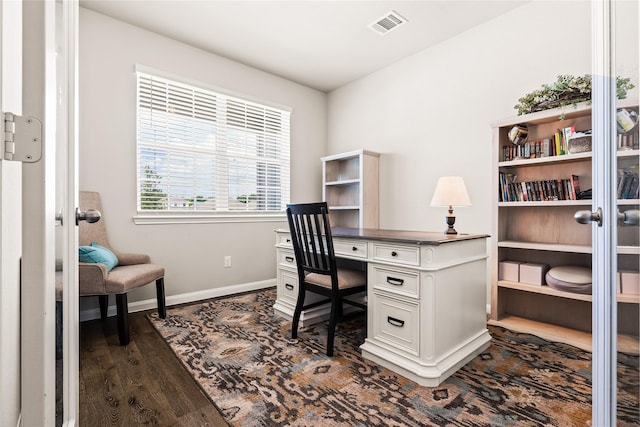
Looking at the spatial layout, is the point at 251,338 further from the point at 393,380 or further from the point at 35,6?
the point at 35,6

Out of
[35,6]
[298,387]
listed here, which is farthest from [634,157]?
[298,387]

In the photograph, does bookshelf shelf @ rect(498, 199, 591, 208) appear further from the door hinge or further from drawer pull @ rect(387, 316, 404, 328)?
the door hinge

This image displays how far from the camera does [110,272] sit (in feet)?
7.89

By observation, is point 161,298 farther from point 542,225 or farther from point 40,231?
point 542,225

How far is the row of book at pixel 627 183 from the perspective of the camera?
730 millimetres

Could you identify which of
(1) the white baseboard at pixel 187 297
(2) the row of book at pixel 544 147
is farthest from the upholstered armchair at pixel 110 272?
(2) the row of book at pixel 544 147

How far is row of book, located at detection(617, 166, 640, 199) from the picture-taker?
73 cm

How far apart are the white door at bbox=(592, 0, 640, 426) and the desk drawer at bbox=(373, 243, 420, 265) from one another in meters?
0.87

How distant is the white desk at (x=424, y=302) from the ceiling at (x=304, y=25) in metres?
2.08

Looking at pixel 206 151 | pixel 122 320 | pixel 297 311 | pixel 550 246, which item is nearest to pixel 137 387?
pixel 122 320

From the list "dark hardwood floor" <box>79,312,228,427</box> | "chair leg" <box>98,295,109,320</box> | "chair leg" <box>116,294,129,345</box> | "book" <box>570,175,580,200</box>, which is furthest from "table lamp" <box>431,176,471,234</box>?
"chair leg" <box>98,295,109,320</box>

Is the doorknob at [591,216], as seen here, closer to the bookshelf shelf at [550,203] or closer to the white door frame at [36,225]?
the white door frame at [36,225]

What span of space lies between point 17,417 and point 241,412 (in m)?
0.93

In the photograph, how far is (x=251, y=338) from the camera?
233 centimetres
